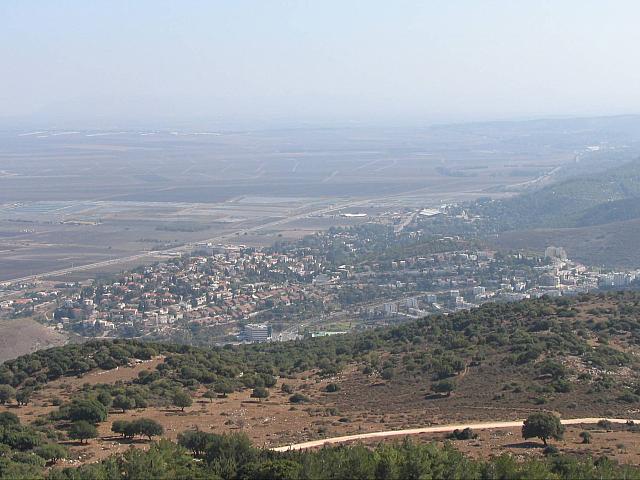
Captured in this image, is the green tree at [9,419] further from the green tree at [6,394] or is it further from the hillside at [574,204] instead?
the hillside at [574,204]

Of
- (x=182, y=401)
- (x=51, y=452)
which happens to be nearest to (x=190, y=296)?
(x=182, y=401)

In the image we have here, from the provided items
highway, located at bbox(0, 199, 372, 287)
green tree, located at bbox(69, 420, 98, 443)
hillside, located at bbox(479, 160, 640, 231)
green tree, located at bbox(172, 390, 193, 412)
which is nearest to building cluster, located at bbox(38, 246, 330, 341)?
highway, located at bbox(0, 199, 372, 287)

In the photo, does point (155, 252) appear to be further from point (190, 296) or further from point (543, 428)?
point (543, 428)

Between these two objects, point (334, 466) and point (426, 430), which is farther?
point (426, 430)

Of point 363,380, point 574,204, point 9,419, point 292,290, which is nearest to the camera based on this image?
point 9,419

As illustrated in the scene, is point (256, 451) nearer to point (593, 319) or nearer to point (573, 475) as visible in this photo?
point (573, 475)

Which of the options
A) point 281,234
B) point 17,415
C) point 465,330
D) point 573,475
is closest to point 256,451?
point 573,475
